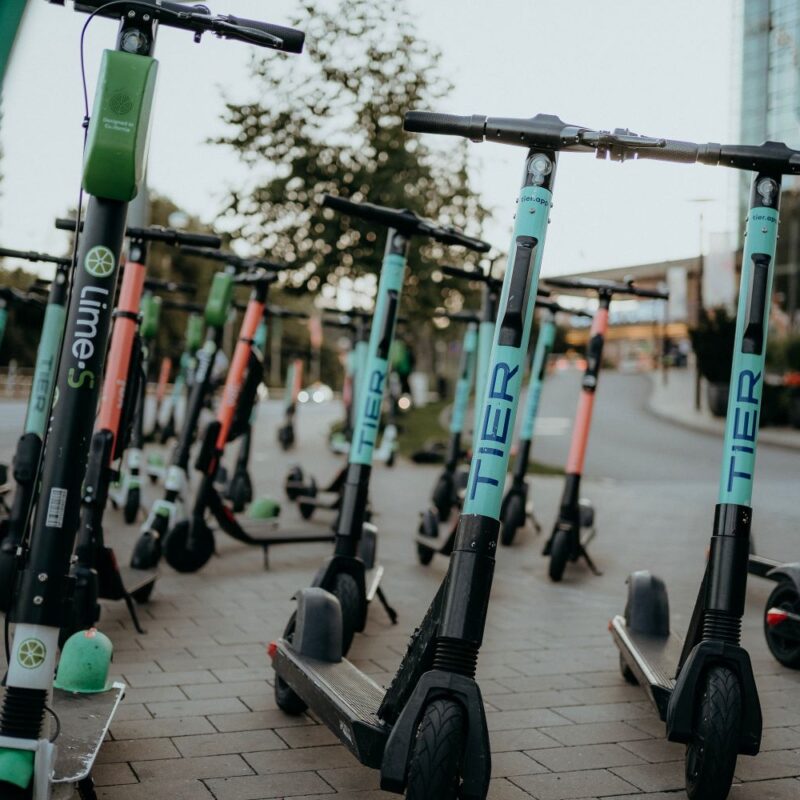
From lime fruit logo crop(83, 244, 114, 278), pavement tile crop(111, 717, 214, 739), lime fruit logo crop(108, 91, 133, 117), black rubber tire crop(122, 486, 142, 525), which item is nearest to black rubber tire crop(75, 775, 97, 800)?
pavement tile crop(111, 717, 214, 739)

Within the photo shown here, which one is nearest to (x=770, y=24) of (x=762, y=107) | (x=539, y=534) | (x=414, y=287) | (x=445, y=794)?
(x=762, y=107)

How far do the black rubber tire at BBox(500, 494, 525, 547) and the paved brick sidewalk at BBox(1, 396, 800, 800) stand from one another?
0.59m

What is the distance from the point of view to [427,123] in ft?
10.6

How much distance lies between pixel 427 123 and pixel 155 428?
46.9 ft

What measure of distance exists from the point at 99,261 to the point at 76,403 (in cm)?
38

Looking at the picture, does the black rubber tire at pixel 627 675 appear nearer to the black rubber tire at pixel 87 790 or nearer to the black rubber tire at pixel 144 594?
the black rubber tire at pixel 87 790

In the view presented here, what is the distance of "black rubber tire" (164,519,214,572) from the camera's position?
6434 mm

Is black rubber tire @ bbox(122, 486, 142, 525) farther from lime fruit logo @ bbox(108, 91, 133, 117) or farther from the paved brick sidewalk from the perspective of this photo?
lime fruit logo @ bbox(108, 91, 133, 117)

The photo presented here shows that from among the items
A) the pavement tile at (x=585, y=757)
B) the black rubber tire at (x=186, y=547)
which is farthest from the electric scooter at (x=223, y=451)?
the pavement tile at (x=585, y=757)

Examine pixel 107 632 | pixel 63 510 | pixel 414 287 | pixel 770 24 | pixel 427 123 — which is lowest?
pixel 107 632

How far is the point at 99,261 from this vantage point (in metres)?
2.78

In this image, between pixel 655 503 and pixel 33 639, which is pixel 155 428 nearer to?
pixel 655 503

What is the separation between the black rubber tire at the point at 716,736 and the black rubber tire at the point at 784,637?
2.03 metres

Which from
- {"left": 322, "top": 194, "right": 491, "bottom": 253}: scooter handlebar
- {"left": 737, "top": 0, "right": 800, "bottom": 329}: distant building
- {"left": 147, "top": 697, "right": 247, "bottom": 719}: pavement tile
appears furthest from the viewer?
{"left": 737, "top": 0, "right": 800, "bottom": 329}: distant building
